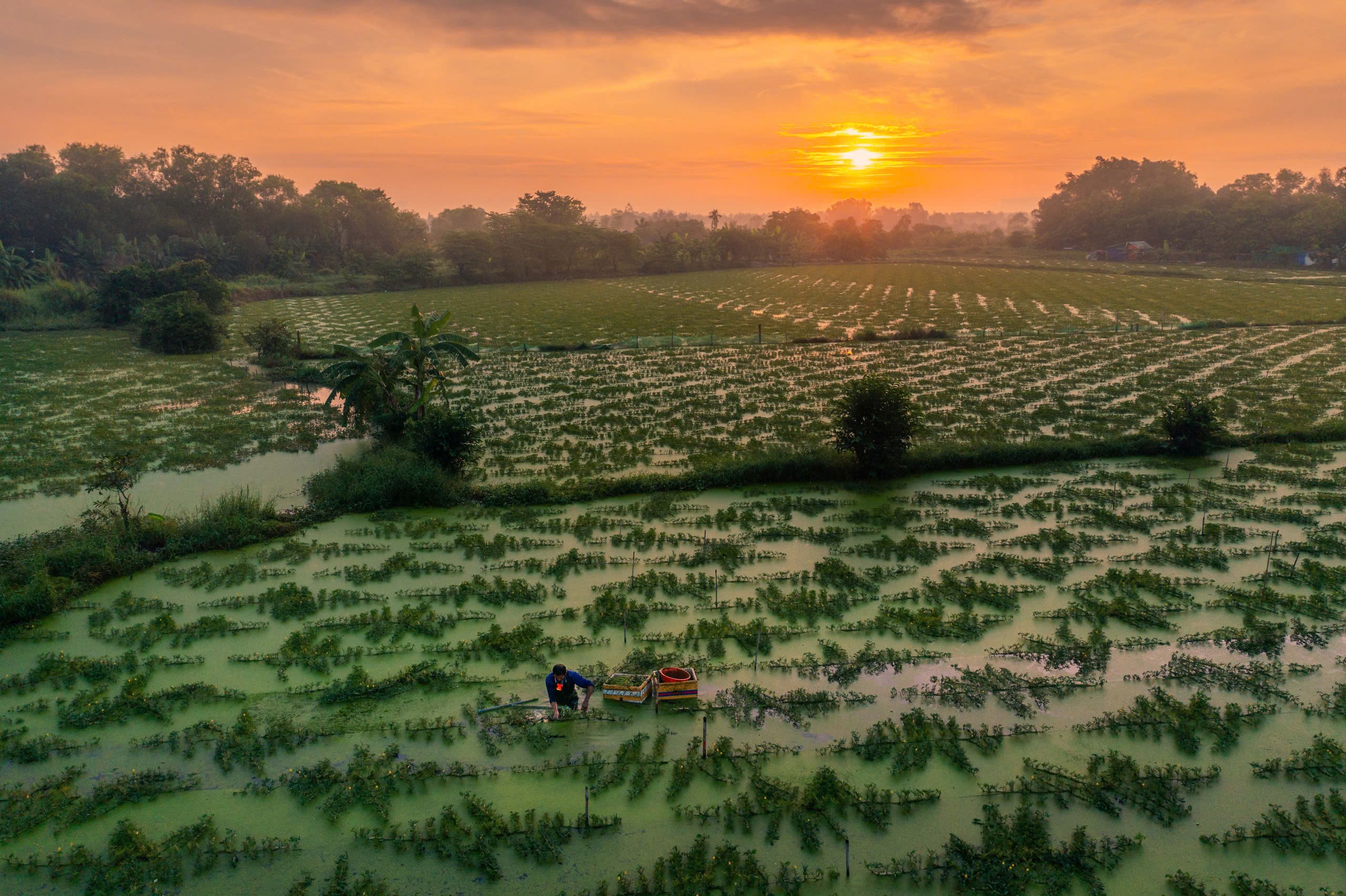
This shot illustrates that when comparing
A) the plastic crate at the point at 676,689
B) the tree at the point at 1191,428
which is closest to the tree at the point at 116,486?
the plastic crate at the point at 676,689

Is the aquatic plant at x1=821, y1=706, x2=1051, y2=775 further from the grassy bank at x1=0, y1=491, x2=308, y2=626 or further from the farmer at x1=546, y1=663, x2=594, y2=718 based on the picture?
the grassy bank at x1=0, y1=491, x2=308, y2=626

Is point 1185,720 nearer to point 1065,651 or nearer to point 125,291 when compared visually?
point 1065,651

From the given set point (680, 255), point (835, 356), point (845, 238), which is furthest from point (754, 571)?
point (845, 238)

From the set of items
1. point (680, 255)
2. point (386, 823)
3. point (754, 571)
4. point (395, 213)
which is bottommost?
point (386, 823)

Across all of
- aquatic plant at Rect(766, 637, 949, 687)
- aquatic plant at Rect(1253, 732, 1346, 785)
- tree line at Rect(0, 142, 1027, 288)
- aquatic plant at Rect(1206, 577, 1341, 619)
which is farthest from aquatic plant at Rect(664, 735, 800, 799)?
tree line at Rect(0, 142, 1027, 288)

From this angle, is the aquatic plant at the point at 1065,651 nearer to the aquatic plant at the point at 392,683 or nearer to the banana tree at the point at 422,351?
the aquatic plant at the point at 392,683

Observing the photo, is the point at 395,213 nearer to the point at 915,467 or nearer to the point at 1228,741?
the point at 915,467
